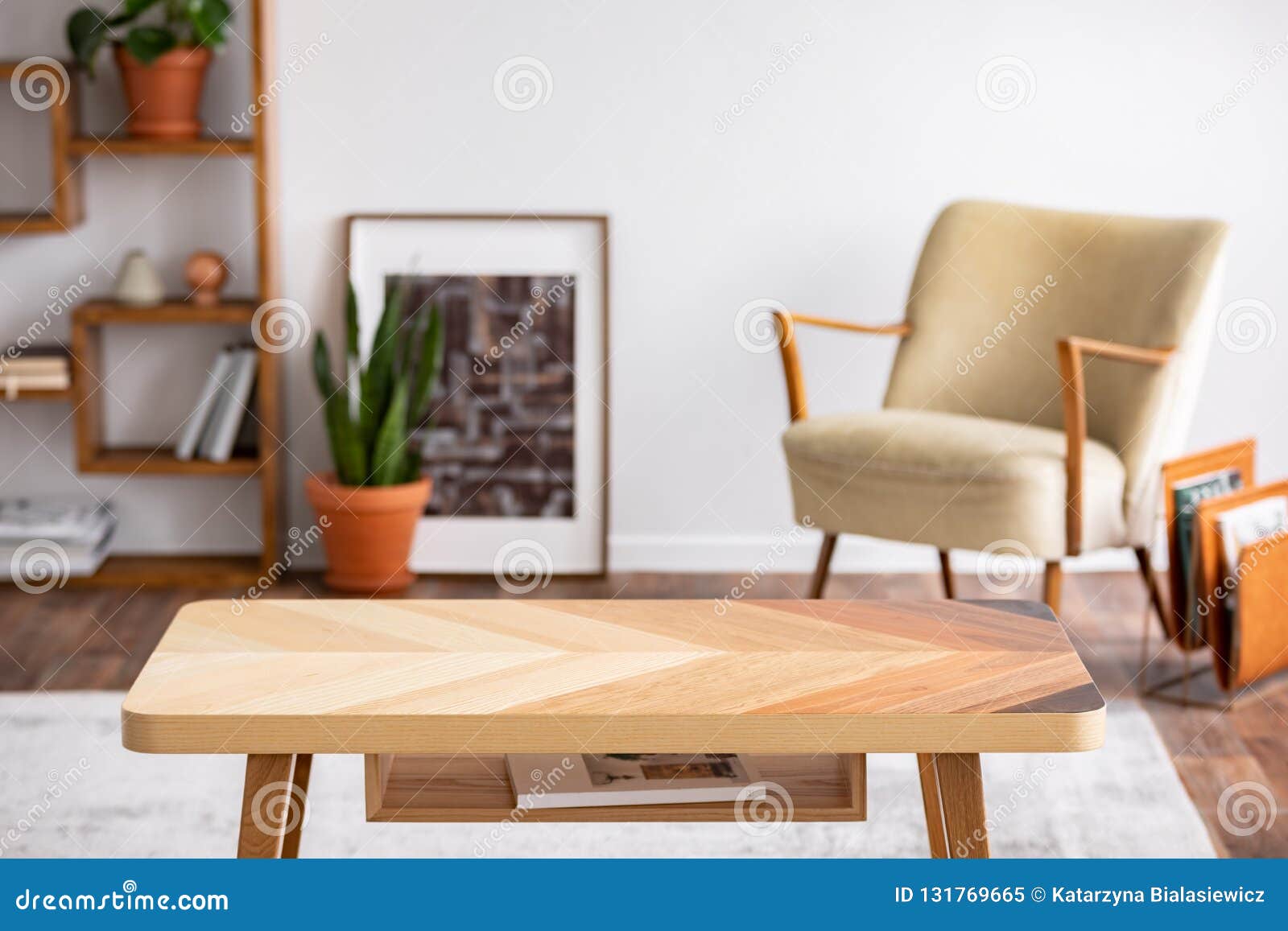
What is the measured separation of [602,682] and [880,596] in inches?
80.9

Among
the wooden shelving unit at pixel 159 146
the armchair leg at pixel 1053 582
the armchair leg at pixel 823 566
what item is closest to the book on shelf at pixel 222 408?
the wooden shelving unit at pixel 159 146

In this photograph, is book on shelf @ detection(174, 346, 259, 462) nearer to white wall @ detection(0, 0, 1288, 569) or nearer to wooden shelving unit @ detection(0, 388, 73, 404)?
white wall @ detection(0, 0, 1288, 569)

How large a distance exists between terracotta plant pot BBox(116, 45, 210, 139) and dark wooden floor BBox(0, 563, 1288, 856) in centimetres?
115

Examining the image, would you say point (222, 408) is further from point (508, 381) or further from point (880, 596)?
point (880, 596)

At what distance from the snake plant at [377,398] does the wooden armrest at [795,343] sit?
2.80 feet

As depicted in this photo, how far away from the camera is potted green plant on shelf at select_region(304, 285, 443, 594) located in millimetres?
3668

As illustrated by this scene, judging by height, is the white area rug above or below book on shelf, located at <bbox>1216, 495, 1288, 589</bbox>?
below

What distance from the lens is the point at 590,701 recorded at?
179 cm

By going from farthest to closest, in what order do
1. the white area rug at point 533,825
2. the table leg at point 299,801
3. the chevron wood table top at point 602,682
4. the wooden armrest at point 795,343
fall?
the wooden armrest at point 795,343 → the white area rug at point 533,825 → the table leg at point 299,801 → the chevron wood table top at point 602,682

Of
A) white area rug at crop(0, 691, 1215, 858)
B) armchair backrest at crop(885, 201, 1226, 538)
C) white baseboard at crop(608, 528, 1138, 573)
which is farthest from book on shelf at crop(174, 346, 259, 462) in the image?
armchair backrest at crop(885, 201, 1226, 538)

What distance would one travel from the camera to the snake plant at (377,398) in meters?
3.65

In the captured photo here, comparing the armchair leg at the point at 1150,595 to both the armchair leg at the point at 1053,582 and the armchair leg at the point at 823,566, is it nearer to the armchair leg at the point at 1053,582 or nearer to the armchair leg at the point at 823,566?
the armchair leg at the point at 1053,582

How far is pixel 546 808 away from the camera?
1806 millimetres

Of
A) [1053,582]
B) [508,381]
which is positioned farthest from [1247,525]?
[508,381]
